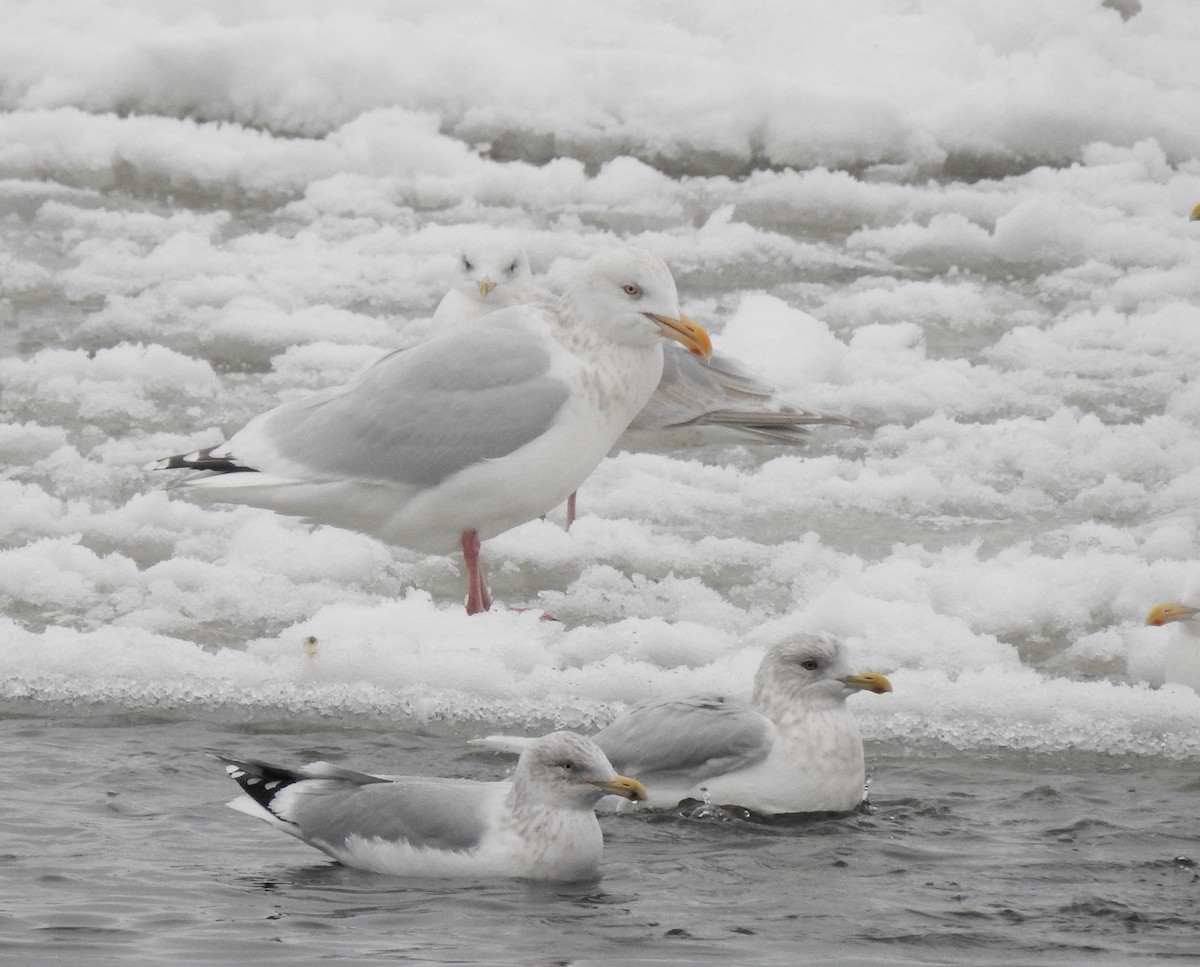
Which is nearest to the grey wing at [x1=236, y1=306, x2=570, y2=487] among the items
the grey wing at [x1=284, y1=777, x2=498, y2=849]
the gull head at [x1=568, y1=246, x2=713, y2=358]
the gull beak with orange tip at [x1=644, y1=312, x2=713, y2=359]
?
the gull head at [x1=568, y1=246, x2=713, y2=358]

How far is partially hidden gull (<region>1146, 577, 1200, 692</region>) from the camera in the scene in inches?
241

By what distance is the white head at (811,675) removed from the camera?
535 cm

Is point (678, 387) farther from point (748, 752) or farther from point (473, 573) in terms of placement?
point (748, 752)

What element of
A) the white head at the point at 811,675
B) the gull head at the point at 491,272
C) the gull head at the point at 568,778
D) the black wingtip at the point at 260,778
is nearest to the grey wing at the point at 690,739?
the white head at the point at 811,675

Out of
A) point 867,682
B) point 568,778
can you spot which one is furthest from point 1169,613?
point 568,778

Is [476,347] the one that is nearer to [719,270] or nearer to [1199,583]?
[1199,583]

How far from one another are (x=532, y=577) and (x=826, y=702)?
2282 mm

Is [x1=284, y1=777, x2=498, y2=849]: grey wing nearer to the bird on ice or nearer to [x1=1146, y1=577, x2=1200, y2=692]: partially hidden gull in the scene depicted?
[x1=1146, y1=577, x2=1200, y2=692]: partially hidden gull

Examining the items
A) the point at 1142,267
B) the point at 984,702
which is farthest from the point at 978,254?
the point at 984,702

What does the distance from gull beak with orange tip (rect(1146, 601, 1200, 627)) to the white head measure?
1228 millimetres

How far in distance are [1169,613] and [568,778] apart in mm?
2367

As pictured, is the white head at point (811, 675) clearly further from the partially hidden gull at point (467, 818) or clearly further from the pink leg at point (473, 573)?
the pink leg at point (473, 573)

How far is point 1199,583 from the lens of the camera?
622 cm

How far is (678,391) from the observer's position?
7.98 metres
